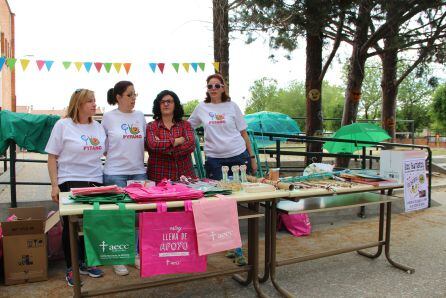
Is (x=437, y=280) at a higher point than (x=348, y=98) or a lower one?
lower

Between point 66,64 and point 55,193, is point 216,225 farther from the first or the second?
point 66,64

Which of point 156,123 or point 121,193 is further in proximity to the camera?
point 156,123

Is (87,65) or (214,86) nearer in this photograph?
(214,86)

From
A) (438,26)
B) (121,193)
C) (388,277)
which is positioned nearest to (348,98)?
(438,26)

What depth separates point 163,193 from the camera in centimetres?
278

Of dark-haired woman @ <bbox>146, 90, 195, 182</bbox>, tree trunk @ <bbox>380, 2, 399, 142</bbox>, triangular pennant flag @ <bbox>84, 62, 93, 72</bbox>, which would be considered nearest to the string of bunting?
triangular pennant flag @ <bbox>84, 62, 93, 72</bbox>

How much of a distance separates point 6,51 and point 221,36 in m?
19.0

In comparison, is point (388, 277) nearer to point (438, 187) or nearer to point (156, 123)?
point (156, 123)

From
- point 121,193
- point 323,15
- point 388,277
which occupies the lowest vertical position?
point 388,277

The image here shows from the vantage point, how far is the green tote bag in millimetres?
2518

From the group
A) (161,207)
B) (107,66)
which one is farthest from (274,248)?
(107,66)

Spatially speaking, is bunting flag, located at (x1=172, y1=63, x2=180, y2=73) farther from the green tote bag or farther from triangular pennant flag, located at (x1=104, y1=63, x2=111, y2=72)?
the green tote bag

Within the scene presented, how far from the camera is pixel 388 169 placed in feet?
13.2

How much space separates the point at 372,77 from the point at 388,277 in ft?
147
